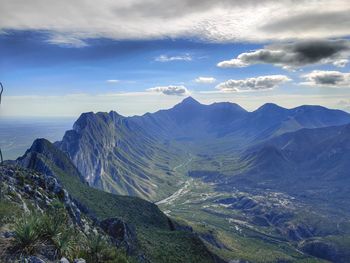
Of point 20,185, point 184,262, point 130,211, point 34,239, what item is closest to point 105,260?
point 34,239

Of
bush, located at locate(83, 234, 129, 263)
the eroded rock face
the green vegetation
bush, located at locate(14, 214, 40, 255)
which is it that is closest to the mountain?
the eroded rock face

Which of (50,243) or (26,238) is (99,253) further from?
(26,238)

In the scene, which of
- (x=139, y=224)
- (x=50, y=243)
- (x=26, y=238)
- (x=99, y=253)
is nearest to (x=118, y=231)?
(x=99, y=253)

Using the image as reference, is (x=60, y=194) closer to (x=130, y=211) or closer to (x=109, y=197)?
(x=130, y=211)

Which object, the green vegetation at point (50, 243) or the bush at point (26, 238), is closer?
the bush at point (26, 238)

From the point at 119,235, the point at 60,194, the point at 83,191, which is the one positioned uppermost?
the point at 60,194

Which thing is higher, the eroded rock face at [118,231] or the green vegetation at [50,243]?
the green vegetation at [50,243]

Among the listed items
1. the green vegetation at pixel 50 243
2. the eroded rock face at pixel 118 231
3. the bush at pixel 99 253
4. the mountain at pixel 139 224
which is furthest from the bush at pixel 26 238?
the eroded rock face at pixel 118 231

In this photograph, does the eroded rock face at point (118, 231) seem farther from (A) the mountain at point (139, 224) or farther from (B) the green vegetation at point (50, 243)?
(B) the green vegetation at point (50, 243)

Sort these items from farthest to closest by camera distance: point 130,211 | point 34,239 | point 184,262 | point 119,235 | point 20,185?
point 130,211 → point 184,262 → point 119,235 → point 20,185 → point 34,239
